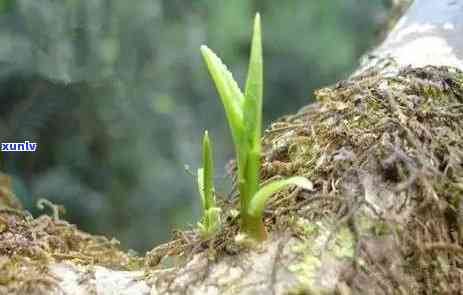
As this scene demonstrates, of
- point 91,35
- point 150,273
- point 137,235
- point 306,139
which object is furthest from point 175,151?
point 150,273

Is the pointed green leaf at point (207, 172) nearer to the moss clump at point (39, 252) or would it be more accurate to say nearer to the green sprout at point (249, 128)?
the green sprout at point (249, 128)

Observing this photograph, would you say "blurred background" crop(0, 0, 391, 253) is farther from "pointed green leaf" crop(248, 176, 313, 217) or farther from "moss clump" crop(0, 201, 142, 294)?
"pointed green leaf" crop(248, 176, 313, 217)

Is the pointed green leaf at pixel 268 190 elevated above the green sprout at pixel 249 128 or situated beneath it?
situated beneath

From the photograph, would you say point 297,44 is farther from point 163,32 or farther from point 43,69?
point 43,69

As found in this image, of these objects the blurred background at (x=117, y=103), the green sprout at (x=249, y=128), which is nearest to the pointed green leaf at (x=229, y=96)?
the green sprout at (x=249, y=128)

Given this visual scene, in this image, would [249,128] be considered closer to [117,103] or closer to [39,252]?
[39,252]

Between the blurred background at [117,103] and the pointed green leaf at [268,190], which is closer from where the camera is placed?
the pointed green leaf at [268,190]

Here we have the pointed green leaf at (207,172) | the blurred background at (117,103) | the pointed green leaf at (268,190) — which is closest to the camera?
the pointed green leaf at (268,190)
